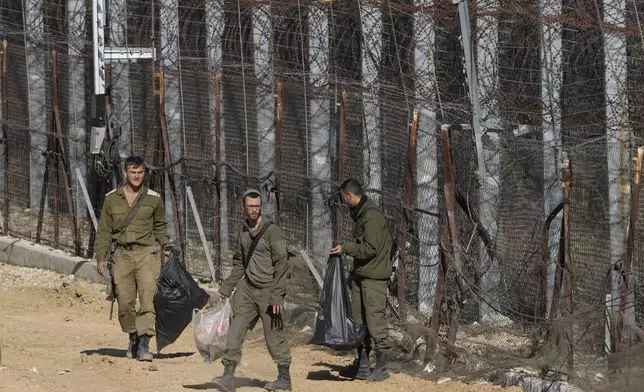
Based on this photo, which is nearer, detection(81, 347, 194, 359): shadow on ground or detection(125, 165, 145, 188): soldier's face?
Answer: detection(125, 165, 145, 188): soldier's face

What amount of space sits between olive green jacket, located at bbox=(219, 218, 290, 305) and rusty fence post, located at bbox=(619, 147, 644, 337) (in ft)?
8.14

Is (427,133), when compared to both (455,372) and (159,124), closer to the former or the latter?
(455,372)

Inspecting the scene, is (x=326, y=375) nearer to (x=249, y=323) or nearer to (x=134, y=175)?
(x=249, y=323)

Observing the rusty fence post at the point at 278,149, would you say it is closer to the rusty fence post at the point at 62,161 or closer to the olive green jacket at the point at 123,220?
the olive green jacket at the point at 123,220

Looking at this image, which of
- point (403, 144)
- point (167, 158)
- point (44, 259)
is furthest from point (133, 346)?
point (44, 259)

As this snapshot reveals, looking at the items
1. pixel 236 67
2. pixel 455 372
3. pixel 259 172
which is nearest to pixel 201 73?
pixel 236 67

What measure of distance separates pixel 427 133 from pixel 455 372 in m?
2.09

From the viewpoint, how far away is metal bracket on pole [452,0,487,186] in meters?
12.2

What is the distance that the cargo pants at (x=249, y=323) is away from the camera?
A: 11422 millimetres

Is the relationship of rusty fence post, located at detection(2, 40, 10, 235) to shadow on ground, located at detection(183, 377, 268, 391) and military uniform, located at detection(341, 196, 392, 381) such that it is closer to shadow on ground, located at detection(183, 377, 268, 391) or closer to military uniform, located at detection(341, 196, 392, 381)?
shadow on ground, located at detection(183, 377, 268, 391)

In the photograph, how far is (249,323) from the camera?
454 inches

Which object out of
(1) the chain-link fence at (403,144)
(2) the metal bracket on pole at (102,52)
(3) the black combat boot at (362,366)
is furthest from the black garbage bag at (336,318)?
(2) the metal bracket on pole at (102,52)

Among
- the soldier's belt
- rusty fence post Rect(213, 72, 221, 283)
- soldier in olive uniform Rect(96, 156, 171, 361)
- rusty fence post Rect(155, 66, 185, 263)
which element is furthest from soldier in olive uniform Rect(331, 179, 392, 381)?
rusty fence post Rect(155, 66, 185, 263)

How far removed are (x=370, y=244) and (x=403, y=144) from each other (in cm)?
215
